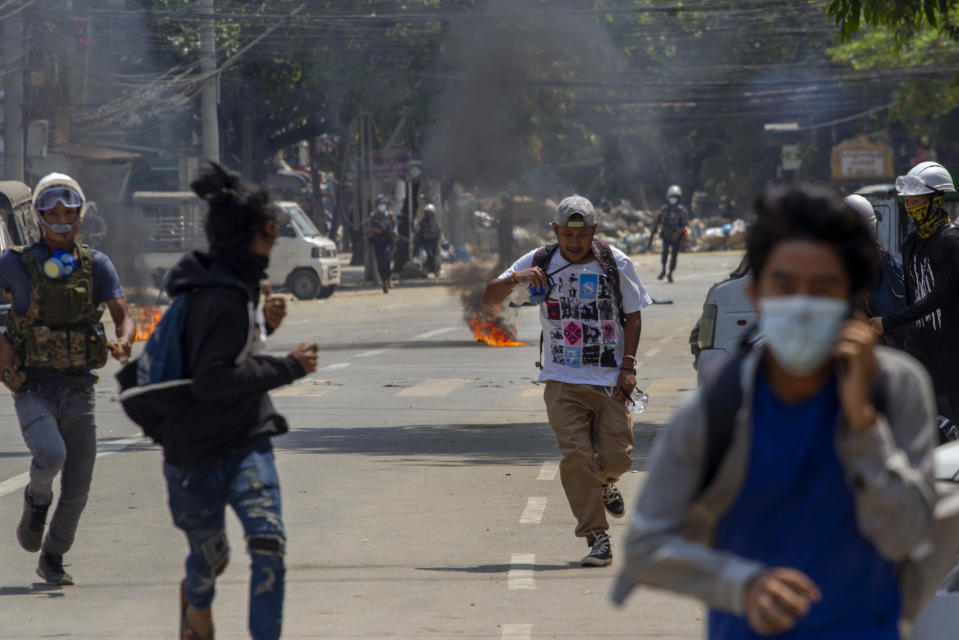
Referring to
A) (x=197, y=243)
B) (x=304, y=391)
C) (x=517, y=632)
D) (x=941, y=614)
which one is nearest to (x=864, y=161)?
(x=197, y=243)

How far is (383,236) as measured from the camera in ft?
107

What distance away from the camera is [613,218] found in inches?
2625

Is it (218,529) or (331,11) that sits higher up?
(331,11)

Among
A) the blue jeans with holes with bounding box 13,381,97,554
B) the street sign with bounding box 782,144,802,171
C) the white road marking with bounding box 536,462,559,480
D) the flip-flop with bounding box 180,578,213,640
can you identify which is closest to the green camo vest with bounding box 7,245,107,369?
the blue jeans with holes with bounding box 13,381,97,554

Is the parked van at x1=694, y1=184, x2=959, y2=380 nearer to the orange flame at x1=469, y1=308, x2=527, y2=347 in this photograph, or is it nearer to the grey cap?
the grey cap

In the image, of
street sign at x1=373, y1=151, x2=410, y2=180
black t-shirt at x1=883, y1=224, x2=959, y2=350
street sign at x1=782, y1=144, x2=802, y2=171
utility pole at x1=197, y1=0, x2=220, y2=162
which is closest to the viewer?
black t-shirt at x1=883, y1=224, x2=959, y2=350

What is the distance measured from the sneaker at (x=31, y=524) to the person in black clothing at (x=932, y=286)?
161 inches

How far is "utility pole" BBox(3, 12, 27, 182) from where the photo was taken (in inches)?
957

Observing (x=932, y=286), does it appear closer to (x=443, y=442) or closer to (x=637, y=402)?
(x=637, y=402)

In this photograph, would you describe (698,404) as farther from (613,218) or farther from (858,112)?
(613,218)

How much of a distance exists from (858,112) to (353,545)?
54.2 metres

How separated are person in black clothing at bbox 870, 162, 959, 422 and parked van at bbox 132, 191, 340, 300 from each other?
22.2 metres

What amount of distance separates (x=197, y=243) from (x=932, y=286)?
24.2m

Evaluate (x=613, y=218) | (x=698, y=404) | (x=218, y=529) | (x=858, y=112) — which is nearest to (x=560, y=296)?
(x=218, y=529)
